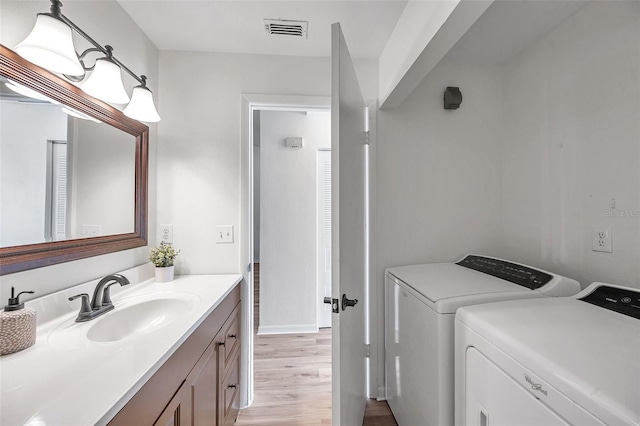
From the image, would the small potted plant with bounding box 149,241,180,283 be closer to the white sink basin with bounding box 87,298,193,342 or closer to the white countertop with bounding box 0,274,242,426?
the white sink basin with bounding box 87,298,193,342

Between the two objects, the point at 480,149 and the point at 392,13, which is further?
the point at 480,149

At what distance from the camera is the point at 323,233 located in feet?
9.27

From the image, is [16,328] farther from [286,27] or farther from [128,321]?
[286,27]

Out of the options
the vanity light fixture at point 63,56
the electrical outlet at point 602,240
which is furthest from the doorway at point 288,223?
the electrical outlet at point 602,240

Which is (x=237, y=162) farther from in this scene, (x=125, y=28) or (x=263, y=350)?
(x=263, y=350)

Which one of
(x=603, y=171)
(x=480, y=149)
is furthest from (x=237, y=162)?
(x=603, y=171)

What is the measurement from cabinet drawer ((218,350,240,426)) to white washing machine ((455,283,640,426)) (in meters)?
1.09

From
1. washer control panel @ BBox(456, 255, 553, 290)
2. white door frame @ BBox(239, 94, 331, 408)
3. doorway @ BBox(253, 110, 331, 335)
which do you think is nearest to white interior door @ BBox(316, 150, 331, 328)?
doorway @ BBox(253, 110, 331, 335)

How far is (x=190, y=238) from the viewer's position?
5.67ft

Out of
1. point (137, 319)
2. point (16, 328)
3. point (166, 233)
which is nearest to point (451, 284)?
point (137, 319)

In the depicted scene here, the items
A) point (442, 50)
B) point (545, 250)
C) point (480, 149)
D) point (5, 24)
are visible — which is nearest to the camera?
point (5, 24)

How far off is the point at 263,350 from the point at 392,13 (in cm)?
271

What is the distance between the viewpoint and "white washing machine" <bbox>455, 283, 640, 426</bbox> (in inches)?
22.9

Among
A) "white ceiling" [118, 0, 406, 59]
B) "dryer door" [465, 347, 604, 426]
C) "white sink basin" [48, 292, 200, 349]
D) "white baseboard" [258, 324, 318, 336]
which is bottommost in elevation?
"white baseboard" [258, 324, 318, 336]
